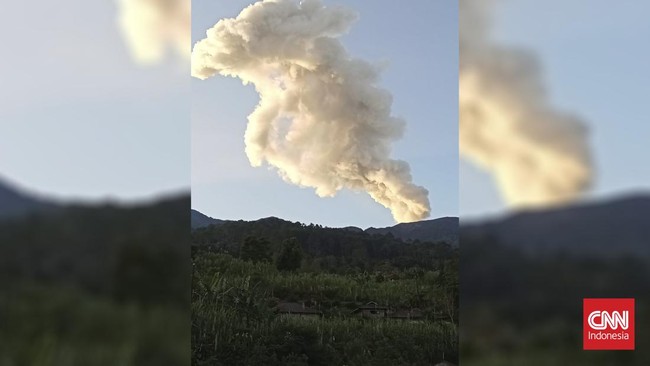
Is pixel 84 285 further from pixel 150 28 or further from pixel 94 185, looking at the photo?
pixel 150 28

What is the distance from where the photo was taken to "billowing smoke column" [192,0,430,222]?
465cm

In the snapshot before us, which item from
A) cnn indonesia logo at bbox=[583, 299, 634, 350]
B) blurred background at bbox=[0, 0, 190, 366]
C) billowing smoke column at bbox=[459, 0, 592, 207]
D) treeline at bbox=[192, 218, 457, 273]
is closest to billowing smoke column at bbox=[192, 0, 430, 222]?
treeline at bbox=[192, 218, 457, 273]

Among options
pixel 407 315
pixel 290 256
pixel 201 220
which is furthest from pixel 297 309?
pixel 201 220

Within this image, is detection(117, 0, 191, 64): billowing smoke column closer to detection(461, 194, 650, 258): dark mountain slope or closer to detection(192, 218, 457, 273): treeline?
detection(461, 194, 650, 258): dark mountain slope

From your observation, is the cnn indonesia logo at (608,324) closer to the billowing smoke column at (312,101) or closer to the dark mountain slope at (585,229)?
the dark mountain slope at (585,229)

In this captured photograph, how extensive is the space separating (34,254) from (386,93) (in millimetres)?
3476

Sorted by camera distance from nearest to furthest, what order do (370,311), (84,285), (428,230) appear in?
(84,285), (428,230), (370,311)

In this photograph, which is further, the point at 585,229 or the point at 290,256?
the point at 290,256

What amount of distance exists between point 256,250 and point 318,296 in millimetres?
598

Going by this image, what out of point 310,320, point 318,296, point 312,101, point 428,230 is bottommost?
point 310,320

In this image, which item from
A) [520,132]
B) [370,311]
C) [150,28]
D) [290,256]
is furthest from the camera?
[290,256]

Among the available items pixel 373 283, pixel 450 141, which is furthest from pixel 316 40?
pixel 373 283

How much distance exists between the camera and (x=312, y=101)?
15.4 ft

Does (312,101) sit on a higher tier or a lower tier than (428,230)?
higher
